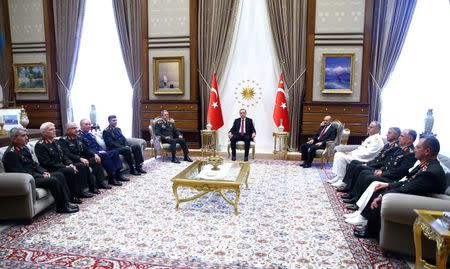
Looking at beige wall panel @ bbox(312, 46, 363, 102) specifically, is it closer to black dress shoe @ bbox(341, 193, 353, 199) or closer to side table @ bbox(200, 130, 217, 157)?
side table @ bbox(200, 130, 217, 157)

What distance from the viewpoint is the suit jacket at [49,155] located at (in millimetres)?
4043

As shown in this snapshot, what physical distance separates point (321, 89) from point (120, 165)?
4671mm

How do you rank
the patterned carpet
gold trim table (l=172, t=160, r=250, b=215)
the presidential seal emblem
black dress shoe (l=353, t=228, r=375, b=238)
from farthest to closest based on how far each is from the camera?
the presidential seal emblem
gold trim table (l=172, t=160, r=250, b=215)
black dress shoe (l=353, t=228, r=375, b=238)
the patterned carpet

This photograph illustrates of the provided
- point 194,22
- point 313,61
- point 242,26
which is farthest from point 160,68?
point 313,61

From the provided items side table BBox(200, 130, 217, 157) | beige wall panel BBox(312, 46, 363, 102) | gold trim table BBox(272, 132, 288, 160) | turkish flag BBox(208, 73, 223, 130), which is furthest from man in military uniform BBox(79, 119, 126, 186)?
beige wall panel BBox(312, 46, 363, 102)

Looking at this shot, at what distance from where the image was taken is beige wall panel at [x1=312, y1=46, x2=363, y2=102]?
7.18m

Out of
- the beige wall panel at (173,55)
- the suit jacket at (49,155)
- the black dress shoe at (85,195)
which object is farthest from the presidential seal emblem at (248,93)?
the suit jacket at (49,155)

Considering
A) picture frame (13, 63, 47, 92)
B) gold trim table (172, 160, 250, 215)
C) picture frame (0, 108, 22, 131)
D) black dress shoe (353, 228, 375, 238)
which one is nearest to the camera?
black dress shoe (353, 228, 375, 238)

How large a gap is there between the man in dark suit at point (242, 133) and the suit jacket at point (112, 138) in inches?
89.3

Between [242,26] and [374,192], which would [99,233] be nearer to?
[374,192]

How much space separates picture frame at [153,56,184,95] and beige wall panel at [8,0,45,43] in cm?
333

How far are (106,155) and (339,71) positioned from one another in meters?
5.19

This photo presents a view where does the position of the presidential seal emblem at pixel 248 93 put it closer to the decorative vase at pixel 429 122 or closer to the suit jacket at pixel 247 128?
the suit jacket at pixel 247 128

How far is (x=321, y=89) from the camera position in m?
7.37
